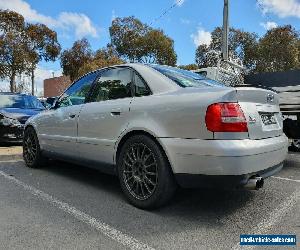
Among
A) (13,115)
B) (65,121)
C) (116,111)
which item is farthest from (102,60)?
(116,111)

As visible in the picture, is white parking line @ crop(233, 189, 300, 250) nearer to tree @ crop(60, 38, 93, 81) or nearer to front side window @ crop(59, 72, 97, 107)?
front side window @ crop(59, 72, 97, 107)

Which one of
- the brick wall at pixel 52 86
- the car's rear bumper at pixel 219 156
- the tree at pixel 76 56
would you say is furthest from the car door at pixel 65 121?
the brick wall at pixel 52 86

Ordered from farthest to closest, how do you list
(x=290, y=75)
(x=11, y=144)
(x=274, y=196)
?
(x=11, y=144), (x=290, y=75), (x=274, y=196)

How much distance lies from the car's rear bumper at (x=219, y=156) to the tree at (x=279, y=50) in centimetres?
2962

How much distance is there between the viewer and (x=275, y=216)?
3793 mm

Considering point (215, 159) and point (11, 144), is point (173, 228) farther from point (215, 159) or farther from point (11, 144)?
point (11, 144)

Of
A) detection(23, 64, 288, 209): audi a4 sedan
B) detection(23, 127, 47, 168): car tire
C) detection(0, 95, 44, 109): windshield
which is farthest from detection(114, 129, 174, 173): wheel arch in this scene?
detection(0, 95, 44, 109): windshield

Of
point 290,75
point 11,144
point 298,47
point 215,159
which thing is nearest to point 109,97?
point 215,159

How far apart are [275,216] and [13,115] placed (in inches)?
274

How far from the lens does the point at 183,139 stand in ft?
11.8

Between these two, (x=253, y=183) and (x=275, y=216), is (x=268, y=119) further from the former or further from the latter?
(x=275, y=216)

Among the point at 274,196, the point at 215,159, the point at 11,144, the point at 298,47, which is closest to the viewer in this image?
the point at 215,159

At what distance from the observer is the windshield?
32.6 feet

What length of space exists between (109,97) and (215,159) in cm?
177
